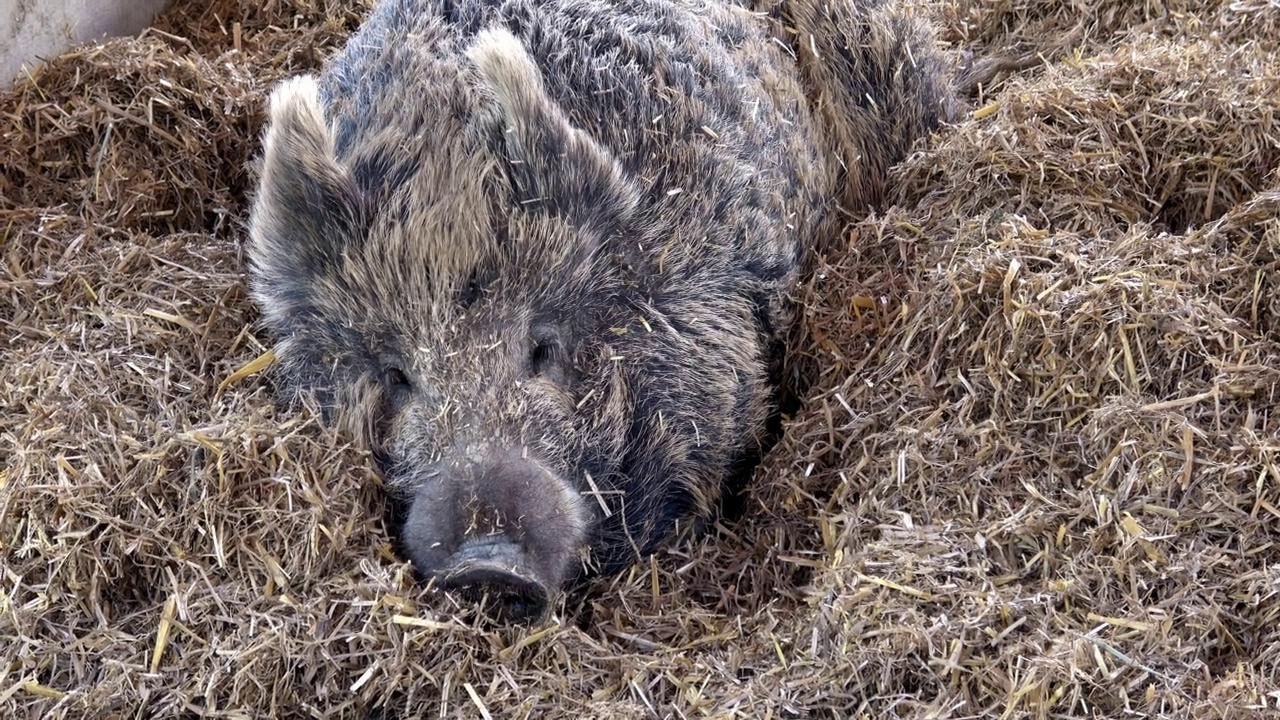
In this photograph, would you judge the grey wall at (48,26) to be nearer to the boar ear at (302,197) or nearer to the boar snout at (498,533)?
the boar ear at (302,197)

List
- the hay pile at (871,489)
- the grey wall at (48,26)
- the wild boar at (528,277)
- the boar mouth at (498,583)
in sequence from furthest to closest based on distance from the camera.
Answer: the grey wall at (48,26), the wild boar at (528,277), the boar mouth at (498,583), the hay pile at (871,489)

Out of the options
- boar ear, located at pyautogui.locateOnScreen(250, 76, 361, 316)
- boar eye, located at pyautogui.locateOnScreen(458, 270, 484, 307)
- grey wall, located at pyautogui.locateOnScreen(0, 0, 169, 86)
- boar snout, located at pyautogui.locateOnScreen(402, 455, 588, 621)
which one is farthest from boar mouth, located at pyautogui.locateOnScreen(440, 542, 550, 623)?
grey wall, located at pyautogui.locateOnScreen(0, 0, 169, 86)

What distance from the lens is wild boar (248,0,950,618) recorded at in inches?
123

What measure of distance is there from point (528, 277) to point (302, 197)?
669mm

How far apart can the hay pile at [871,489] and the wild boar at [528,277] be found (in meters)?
0.16

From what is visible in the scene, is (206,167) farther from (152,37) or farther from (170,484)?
(170,484)

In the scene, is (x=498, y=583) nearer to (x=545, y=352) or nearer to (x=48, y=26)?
(x=545, y=352)

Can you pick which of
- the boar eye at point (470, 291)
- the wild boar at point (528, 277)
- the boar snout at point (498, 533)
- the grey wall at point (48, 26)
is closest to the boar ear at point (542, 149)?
the wild boar at point (528, 277)

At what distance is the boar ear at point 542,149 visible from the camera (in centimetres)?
329

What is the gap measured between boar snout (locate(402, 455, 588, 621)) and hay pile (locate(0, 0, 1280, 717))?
0.10 meters

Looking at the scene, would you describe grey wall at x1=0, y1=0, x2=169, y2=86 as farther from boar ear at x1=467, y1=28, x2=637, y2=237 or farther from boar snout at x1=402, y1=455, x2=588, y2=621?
boar snout at x1=402, y1=455, x2=588, y2=621

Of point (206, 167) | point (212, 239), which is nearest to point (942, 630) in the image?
point (212, 239)

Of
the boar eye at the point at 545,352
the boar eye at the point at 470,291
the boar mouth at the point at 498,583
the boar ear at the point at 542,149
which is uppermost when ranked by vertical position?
the boar ear at the point at 542,149

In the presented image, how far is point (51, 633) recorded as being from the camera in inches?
114
